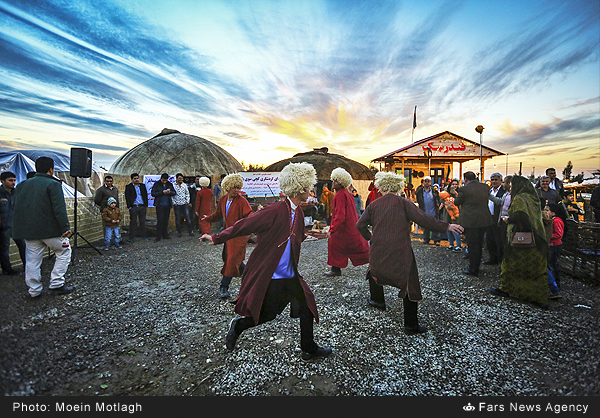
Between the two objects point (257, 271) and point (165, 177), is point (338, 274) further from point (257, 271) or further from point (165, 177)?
point (165, 177)

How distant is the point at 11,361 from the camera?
8.64ft

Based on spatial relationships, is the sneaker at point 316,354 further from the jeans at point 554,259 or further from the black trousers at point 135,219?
the black trousers at point 135,219

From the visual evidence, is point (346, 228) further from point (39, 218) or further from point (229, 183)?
point (39, 218)

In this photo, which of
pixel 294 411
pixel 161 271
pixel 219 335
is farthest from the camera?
pixel 161 271

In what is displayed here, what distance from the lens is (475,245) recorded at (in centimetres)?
540

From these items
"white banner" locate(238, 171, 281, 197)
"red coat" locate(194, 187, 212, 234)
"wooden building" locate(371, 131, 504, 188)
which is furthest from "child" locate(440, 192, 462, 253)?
"wooden building" locate(371, 131, 504, 188)

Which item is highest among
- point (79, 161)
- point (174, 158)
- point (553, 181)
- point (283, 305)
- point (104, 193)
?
point (174, 158)

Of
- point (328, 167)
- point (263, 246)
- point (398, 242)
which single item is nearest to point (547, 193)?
point (398, 242)

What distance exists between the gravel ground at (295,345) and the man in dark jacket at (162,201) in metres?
4.87

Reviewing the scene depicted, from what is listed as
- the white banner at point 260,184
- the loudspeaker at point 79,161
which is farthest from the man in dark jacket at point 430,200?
the loudspeaker at point 79,161

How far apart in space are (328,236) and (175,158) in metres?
19.5

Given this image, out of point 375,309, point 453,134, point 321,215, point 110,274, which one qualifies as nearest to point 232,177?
point 375,309

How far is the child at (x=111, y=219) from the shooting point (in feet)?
26.3

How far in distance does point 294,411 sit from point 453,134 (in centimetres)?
2020
